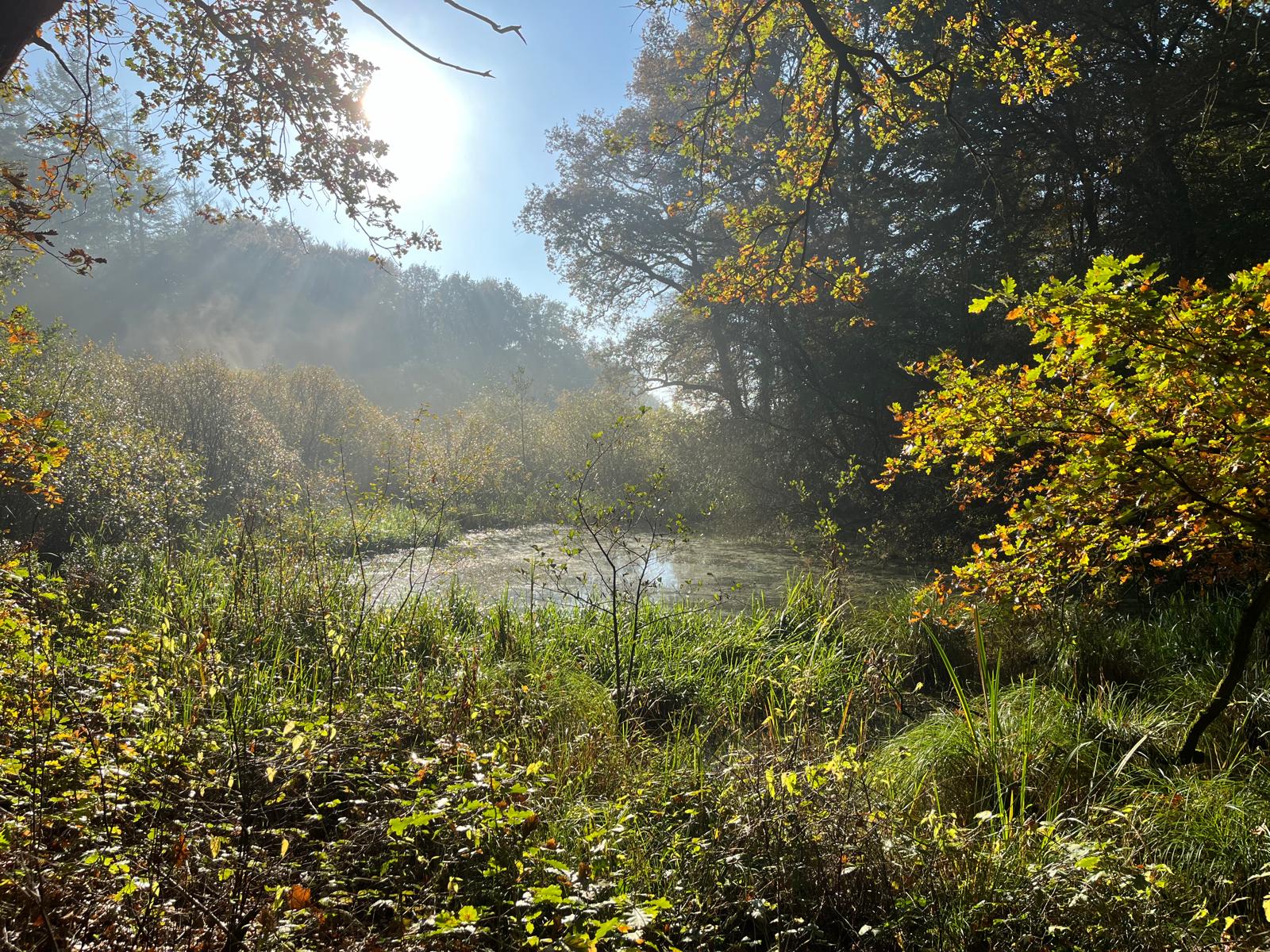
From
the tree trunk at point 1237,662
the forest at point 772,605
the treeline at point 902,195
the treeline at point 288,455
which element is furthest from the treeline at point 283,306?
the tree trunk at point 1237,662

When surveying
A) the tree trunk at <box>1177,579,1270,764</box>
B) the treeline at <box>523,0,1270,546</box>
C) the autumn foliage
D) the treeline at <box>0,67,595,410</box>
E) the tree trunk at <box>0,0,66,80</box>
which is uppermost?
the treeline at <box>0,67,595,410</box>

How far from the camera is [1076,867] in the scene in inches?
79.2

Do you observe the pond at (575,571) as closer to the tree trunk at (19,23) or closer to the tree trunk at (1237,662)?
the tree trunk at (1237,662)

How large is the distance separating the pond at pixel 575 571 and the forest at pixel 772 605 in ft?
0.42

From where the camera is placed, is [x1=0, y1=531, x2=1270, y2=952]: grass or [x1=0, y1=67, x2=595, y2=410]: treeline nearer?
[x1=0, y1=531, x2=1270, y2=952]: grass

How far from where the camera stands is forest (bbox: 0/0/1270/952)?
204cm

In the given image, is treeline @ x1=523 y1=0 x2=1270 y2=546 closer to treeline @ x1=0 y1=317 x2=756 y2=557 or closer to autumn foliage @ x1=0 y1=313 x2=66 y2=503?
treeline @ x1=0 y1=317 x2=756 y2=557

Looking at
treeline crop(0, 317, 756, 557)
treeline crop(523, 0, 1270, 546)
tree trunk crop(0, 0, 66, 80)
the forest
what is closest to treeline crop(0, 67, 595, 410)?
treeline crop(0, 317, 756, 557)

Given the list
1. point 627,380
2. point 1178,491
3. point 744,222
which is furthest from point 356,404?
point 1178,491

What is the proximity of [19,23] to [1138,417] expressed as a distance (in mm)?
4509

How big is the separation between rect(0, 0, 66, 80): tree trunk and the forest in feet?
0.08

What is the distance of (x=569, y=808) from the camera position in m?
2.62

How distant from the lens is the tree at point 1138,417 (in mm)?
2236

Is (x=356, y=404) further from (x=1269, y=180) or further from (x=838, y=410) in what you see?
(x=1269, y=180)
